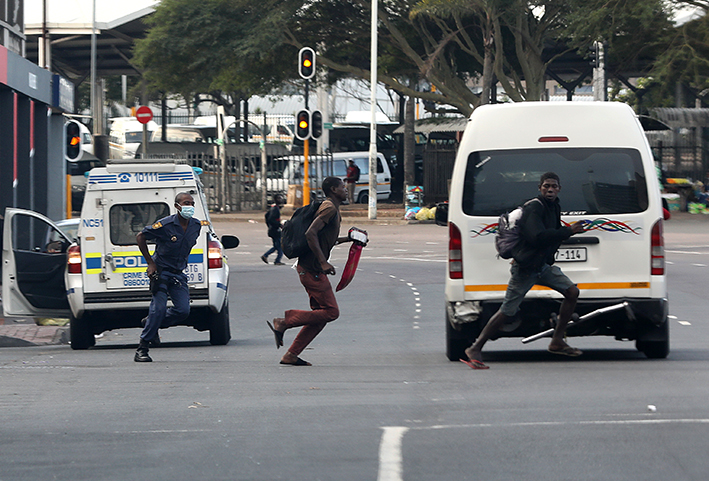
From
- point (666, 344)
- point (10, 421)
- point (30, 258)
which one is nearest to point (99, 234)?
point (30, 258)

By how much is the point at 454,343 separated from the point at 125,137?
4205 cm

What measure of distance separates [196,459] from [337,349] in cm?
553

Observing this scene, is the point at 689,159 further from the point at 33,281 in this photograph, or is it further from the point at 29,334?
the point at 33,281

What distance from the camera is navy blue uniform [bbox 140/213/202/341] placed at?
9547 millimetres

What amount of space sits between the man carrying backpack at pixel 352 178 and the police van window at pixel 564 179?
27.9 m

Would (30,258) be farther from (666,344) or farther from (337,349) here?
(666,344)

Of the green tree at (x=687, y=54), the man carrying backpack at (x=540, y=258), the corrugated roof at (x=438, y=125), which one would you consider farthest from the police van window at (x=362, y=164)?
the man carrying backpack at (x=540, y=258)

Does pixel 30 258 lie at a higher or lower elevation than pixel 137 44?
lower

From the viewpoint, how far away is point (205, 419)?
643 cm

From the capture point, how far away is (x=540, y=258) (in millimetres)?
8078

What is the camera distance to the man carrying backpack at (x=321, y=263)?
848 centimetres

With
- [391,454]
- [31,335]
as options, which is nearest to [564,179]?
[391,454]

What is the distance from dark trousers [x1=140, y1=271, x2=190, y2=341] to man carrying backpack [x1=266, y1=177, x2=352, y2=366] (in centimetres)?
127

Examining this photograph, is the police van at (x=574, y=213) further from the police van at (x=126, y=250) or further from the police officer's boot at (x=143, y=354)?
the police van at (x=126, y=250)
